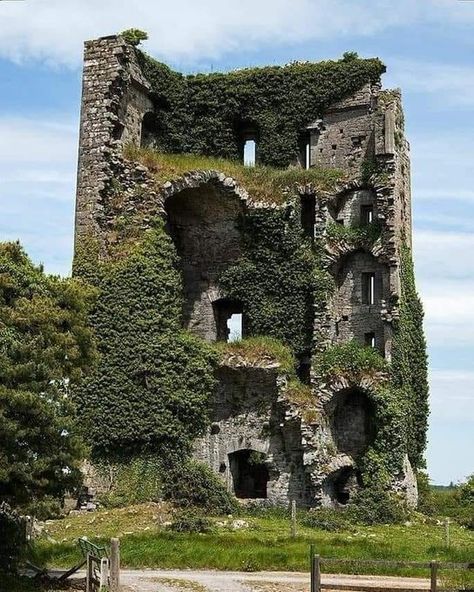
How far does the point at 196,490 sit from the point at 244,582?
12121 millimetres

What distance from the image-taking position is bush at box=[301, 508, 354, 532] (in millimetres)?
29812

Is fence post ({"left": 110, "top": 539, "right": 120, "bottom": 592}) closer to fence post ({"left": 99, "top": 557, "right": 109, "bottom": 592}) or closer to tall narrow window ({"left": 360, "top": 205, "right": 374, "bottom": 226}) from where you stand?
fence post ({"left": 99, "top": 557, "right": 109, "bottom": 592})

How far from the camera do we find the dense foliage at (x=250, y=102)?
3812 cm

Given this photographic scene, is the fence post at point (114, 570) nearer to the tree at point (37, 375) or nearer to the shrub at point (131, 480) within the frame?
the tree at point (37, 375)

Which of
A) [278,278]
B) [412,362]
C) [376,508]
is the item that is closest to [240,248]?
[278,278]

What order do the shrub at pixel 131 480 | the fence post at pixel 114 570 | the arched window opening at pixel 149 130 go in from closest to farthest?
the fence post at pixel 114 570 < the shrub at pixel 131 480 < the arched window opening at pixel 149 130

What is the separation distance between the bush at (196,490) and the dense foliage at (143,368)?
672 mm

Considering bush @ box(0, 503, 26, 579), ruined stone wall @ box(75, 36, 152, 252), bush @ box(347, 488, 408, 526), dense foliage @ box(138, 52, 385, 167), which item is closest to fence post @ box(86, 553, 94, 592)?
bush @ box(0, 503, 26, 579)

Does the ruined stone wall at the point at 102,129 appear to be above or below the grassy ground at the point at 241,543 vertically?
above

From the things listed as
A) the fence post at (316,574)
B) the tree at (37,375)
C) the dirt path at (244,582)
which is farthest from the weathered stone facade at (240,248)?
the fence post at (316,574)

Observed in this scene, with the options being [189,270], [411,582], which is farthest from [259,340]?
[411,582]

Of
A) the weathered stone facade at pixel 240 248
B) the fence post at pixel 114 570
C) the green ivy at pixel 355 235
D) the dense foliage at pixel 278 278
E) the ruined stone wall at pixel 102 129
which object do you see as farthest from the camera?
the dense foliage at pixel 278 278

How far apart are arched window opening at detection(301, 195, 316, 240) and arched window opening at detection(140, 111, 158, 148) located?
7.01 meters

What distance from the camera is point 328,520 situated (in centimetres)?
3048
